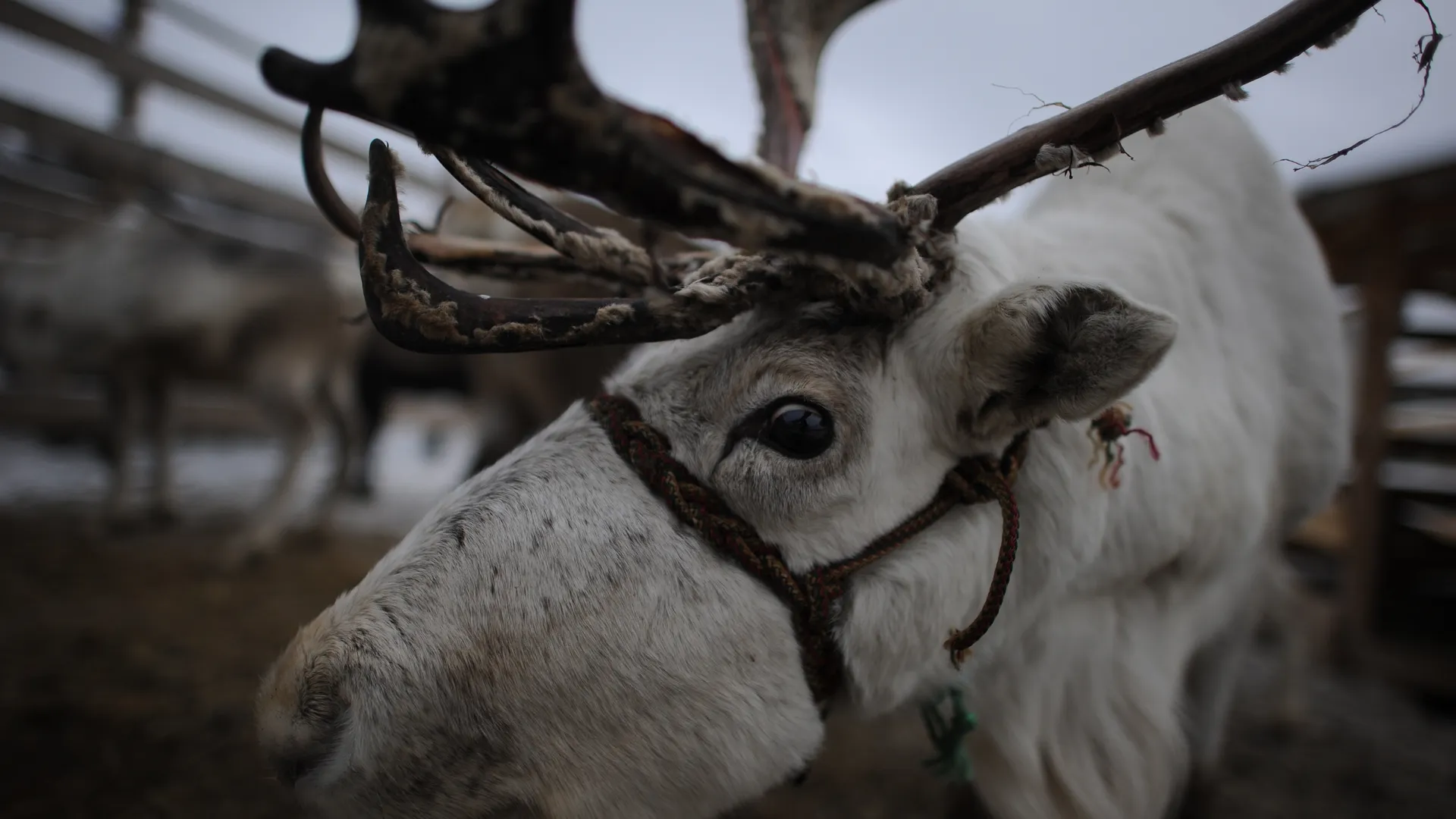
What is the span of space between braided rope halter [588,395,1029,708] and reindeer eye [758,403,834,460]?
0.12 metres

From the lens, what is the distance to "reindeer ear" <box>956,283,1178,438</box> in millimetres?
1019

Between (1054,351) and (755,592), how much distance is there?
57 centimetres

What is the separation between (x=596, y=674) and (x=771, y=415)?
44 centimetres

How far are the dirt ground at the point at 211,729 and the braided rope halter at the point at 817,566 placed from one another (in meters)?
1.07

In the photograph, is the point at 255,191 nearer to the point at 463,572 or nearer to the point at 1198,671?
the point at 463,572

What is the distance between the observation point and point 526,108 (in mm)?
761

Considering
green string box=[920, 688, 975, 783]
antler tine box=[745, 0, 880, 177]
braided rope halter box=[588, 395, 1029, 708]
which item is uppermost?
antler tine box=[745, 0, 880, 177]

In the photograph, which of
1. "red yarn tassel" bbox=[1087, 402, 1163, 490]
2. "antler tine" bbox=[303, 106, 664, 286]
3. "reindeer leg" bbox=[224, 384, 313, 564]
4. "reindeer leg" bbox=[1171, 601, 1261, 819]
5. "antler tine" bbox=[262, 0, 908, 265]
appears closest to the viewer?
"antler tine" bbox=[262, 0, 908, 265]

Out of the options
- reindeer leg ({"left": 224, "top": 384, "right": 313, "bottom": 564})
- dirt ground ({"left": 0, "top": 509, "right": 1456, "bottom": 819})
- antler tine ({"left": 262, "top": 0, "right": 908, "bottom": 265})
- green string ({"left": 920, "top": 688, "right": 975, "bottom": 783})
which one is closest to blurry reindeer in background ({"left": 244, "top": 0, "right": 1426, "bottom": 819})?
antler tine ({"left": 262, "top": 0, "right": 908, "bottom": 265})

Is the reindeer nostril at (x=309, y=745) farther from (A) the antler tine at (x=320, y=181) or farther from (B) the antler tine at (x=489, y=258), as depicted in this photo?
(B) the antler tine at (x=489, y=258)

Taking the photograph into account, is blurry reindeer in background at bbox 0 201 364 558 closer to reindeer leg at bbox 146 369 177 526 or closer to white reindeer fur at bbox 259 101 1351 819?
reindeer leg at bbox 146 369 177 526

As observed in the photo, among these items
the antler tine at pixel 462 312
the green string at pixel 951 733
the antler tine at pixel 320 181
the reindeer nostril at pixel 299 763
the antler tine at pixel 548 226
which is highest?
the antler tine at pixel 320 181

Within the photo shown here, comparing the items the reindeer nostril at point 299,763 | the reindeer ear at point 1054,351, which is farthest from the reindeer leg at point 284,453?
the reindeer ear at point 1054,351

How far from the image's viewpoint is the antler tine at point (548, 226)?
1.15 m
